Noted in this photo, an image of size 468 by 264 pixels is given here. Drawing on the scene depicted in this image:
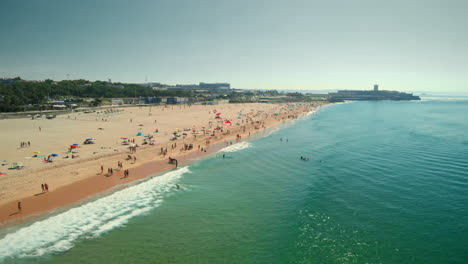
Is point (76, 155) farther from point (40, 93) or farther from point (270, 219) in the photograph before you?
point (40, 93)

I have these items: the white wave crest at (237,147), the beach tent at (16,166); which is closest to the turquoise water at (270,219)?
the white wave crest at (237,147)

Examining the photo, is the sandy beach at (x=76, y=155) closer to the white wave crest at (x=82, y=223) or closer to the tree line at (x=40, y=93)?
the white wave crest at (x=82, y=223)

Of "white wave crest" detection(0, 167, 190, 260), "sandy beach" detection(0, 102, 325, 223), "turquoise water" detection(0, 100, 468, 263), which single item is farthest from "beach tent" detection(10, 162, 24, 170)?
"turquoise water" detection(0, 100, 468, 263)

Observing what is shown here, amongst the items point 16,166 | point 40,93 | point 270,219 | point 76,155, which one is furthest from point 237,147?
point 40,93

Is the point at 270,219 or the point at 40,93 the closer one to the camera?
the point at 270,219

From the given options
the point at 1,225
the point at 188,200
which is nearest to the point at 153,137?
the point at 188,200

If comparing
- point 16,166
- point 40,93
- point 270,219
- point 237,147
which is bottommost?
point 270,219

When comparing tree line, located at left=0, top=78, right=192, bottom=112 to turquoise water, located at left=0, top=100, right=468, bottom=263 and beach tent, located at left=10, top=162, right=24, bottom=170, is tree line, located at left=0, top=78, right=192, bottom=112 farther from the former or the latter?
turquoise water, located at left=0, top=100, right=468, bottom=263
